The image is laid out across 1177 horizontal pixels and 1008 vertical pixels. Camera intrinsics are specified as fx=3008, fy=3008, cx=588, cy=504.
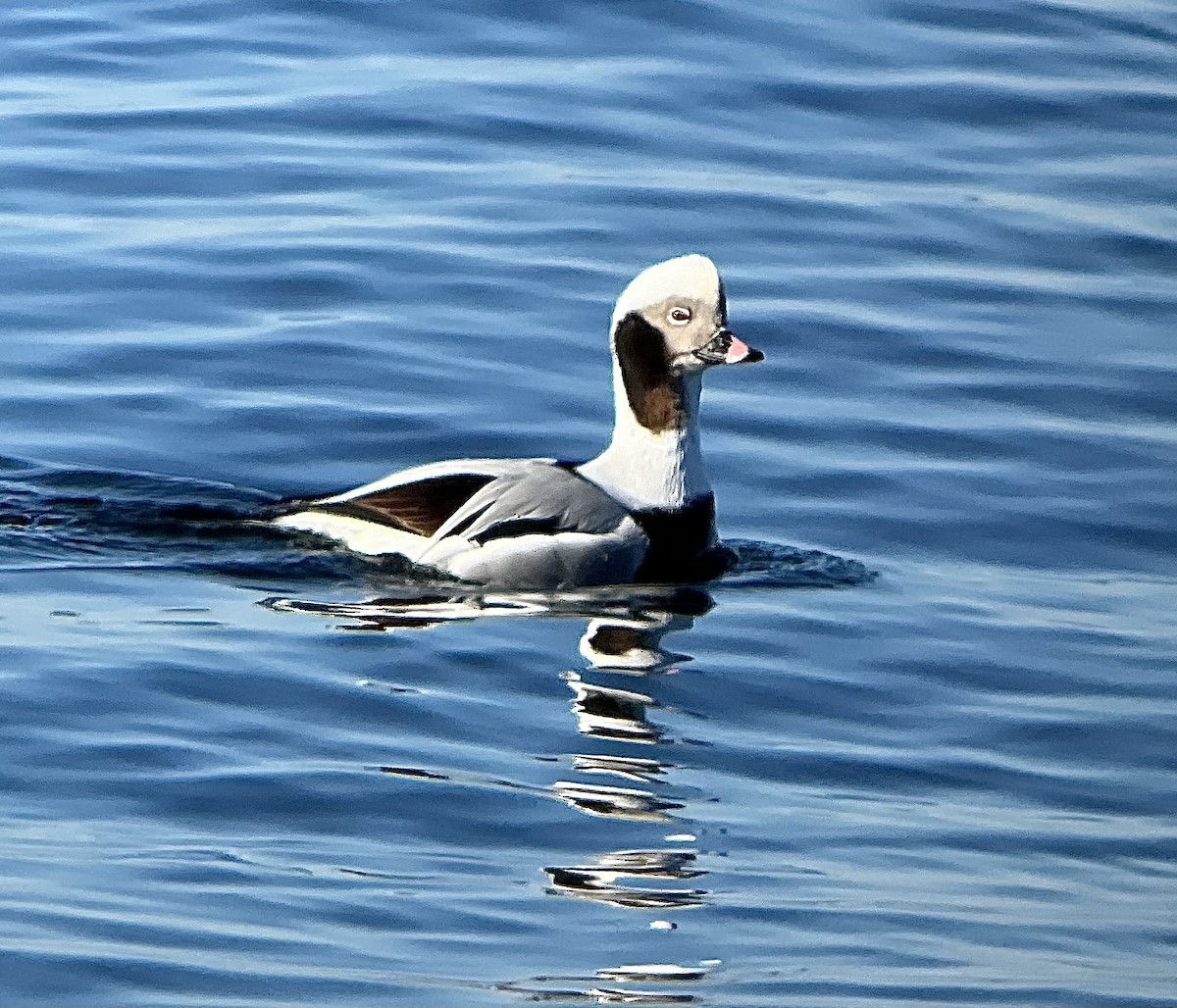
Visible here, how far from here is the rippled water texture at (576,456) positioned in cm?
725

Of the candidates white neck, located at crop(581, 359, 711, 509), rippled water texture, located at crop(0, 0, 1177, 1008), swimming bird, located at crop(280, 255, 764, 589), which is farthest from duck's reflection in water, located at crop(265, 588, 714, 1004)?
white neck, located at crop(581, 359, 711, 509)

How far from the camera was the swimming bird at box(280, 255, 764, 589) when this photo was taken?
10844mm

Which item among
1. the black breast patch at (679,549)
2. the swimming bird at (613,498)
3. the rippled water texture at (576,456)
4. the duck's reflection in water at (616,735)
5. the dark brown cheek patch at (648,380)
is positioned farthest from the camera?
the dark brown cheek patch at (648,380)

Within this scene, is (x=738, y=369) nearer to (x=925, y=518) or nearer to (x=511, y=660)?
(x=925, y=518)

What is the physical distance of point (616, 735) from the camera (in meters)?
8.92

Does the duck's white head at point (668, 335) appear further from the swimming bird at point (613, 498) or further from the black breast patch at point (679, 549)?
the black breast patch at point (679, 549)

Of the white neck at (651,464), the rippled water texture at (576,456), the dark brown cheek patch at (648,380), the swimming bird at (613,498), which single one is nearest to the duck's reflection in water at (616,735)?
the rippled water texture at (576,456)

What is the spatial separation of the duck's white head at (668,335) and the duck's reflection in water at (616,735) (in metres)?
0.80

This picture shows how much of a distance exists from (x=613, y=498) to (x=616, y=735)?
93.2 inches

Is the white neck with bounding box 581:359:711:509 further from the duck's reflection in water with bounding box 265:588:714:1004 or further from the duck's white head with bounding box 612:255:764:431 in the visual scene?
the duck's reflection in water with bounding box 265:588:714:1004

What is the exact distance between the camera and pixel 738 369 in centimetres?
1402

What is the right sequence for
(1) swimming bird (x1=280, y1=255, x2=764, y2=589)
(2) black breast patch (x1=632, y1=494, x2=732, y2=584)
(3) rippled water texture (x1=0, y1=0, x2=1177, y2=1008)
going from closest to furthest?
(3) rippled water texture (x1=0, y1=0, x2=1177, y2=1008) < (1) swimming bird (x1=280, y1=255, x2=764, y2=589) < (2) black breast patch (x1=632, y1=494, x2=732, y2=584)

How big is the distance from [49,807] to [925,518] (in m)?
4.81

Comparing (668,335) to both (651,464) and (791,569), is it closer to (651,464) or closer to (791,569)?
(651,464)
